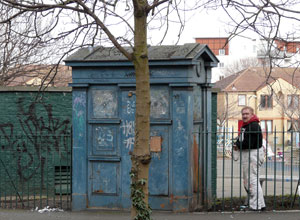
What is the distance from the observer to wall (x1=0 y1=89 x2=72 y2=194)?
10773 mm

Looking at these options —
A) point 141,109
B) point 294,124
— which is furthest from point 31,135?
point 294,124

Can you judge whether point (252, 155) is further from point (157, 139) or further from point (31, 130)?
point (31, 130)

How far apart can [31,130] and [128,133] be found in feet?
10.3

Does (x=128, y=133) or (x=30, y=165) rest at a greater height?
(x=128, y=133)

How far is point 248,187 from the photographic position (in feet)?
28.0

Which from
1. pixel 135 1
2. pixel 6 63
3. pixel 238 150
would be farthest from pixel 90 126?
pixel 6 63

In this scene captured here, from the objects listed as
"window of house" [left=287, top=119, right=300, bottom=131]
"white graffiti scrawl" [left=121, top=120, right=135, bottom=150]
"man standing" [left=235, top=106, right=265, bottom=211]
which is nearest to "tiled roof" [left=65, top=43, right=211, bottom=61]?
"white graffiti scrawl" [left=121, top=120, right=135, bottom=150]

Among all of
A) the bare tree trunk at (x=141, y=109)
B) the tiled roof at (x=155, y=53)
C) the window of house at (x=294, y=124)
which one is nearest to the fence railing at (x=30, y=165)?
the tiled roof at (x=155, y=53)

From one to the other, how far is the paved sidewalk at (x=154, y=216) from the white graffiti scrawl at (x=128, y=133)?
1.12 metres

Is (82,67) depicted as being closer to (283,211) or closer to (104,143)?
(104,143)

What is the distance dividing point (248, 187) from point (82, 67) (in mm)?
3372

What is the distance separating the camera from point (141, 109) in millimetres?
6094

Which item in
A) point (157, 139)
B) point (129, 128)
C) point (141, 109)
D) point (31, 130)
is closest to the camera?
point (141, 109)

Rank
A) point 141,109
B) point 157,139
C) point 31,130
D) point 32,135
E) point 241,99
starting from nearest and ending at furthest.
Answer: point 141,109 < point 157,139 < point 32,135 < point 31,130 < point 241,99
